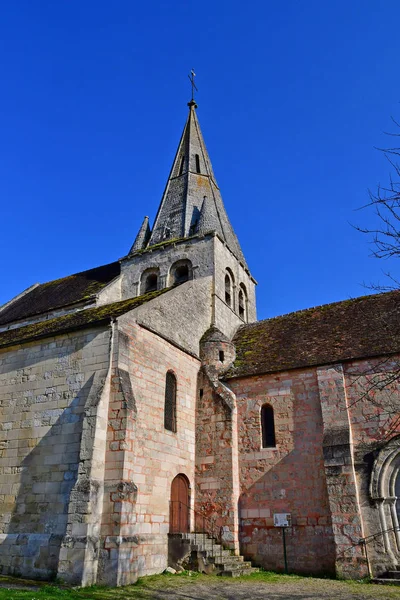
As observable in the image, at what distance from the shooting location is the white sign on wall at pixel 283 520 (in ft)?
44.0

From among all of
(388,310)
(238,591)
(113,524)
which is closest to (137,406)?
(113,524)

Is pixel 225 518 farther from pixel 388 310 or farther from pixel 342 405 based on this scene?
pixel 388 310

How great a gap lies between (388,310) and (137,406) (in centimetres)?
910

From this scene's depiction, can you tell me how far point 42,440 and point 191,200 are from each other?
15.1 meters

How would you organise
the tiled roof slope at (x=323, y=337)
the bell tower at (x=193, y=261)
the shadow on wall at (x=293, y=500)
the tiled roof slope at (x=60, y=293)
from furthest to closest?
the tiled roof slope at (x=60, y=293), the bell tower at (x=193, y=261), the tiled roof slope at (x=323, y=337), the shadow on wall at (x=293, y=500)

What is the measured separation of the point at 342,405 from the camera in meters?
13.9

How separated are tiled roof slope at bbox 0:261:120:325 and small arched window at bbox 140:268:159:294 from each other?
5.16 feet

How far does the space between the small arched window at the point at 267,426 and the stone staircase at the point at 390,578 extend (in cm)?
434

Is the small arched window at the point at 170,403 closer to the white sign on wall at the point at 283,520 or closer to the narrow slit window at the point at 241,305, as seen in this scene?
the white sign on wall at the point at 283,520

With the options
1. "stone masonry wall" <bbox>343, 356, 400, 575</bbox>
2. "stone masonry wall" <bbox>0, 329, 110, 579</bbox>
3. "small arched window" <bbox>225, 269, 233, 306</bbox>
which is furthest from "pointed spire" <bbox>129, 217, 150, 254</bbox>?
"stone masonry wall" <bbox>343, 356, 400, 575</bbox>

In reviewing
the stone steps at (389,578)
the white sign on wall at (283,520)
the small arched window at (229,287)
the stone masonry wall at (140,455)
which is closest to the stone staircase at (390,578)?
the stone steps at (389,578)

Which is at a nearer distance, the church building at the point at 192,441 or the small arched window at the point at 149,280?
the church building at the point at 192,441

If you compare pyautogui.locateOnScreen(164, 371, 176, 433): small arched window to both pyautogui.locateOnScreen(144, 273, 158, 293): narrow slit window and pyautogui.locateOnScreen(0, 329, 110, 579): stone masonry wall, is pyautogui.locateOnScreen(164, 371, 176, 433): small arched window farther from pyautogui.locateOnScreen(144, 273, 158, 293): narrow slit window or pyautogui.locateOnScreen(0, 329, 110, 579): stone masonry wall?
pyautogui.locateOnScreen(144, 273, 158, 293): narrow slit window

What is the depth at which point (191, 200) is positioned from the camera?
2428 centimetres
